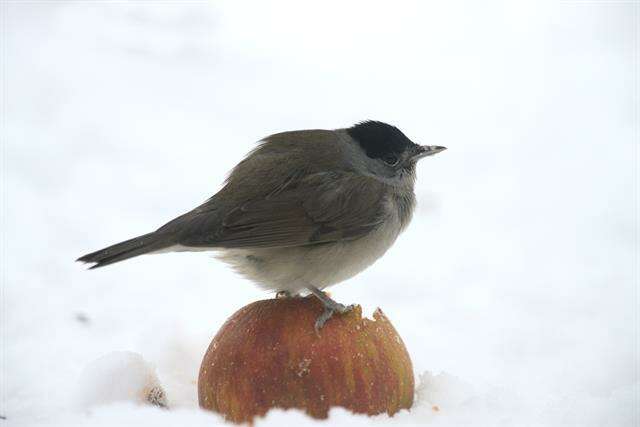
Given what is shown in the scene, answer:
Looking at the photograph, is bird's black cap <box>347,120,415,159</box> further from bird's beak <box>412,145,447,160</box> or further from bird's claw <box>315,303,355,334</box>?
bird's claw <box>315,303,355,334</box>

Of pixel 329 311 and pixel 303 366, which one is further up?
pixel 329 311

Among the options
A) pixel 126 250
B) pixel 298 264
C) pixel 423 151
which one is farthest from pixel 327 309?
pixel 423 151

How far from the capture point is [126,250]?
4590 mm

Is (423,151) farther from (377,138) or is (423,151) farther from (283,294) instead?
(283,294)

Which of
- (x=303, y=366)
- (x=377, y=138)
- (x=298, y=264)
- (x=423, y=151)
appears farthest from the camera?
(x=423, y=151)

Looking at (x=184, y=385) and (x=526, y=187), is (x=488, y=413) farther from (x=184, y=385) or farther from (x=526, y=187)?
(x=526, y=187)

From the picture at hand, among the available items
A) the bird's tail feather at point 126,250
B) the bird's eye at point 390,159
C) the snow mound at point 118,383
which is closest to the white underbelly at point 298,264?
the bird's tail feather at point 126,250

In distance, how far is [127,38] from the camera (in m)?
12.5

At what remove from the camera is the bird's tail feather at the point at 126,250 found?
4.54m

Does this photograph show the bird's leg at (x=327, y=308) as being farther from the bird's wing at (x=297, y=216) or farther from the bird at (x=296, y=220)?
the bird's wing at (x=297, y=216)

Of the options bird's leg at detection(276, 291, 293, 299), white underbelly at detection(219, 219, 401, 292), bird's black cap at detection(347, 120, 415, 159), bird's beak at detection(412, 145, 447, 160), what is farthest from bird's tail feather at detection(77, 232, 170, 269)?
bird's beak at detection(412, 145, 447, 160)

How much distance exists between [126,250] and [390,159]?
1817 mm

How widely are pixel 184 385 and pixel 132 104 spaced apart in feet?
21.0

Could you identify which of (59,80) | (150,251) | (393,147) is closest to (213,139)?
(59,80)
